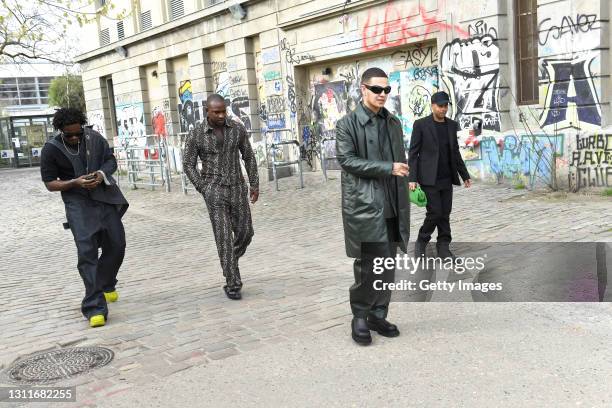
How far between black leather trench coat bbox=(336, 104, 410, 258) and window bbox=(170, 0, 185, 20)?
1747 cm

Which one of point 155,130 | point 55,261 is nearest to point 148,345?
point 55,261

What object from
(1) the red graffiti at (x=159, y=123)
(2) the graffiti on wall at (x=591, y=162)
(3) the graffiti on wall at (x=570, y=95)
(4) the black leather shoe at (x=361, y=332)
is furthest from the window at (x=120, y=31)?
(4) the black leather shoe at (x=361, y=332)

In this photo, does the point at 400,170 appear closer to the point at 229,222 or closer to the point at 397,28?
the point at 229,222

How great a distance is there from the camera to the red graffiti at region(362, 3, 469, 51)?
40.4ft

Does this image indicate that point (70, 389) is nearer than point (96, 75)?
Yes

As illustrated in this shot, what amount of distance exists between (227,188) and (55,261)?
3.91 metres

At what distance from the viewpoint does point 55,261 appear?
8.19 m

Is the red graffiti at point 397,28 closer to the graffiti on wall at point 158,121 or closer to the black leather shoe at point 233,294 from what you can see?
the black leather shoe at point 233,294

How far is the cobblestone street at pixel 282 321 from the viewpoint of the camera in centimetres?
368

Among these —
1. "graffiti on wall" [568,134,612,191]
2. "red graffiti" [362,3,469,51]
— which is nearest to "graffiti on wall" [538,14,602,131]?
"graffiti on wall" [568,134,612,191]

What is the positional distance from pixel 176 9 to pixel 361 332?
18.6m

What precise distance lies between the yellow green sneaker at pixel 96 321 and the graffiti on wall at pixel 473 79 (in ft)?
28.7

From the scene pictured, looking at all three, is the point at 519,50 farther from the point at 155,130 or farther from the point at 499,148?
the point at 155,130

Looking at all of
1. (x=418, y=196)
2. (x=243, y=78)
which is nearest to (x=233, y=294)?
(x=418, y=196)
